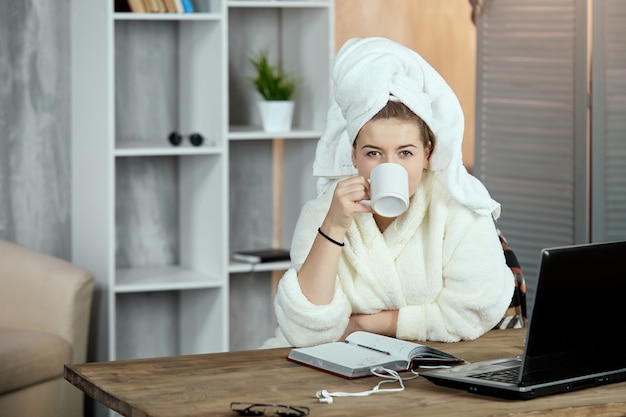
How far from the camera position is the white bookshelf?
3910mm

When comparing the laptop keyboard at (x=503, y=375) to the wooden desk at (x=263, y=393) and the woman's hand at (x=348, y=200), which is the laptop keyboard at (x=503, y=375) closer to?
the wooden desk at (x=263, y=393)

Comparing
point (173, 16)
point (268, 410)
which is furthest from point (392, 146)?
point (173, 16)

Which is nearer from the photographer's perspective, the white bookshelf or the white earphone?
the white earphone

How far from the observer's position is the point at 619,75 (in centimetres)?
413

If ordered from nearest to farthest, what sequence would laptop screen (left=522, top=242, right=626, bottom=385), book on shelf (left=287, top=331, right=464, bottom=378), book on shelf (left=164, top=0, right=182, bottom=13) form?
laptop screen (left=522, top=242, right=626, bottom=385), book on shelf (left=287, top=331, right=464, bottom=378), book on shelf (left=164, top=0, right=182, bottom=13)

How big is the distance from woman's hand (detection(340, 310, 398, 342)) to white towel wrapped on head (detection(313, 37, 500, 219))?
0.30 m

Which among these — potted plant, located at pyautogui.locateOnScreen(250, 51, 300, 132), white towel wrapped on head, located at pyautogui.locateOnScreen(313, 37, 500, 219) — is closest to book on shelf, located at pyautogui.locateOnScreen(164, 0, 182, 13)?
potted plant, located at pyautogui.locateOnScreen(250, 51, 300, 132)

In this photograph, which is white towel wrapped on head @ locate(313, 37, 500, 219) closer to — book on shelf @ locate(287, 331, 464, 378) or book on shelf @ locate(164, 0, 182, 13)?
book on shelf @ locate(287, 331, 464, 378)

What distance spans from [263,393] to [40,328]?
2100 mm

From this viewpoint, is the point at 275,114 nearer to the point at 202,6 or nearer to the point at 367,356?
the point at 202,6

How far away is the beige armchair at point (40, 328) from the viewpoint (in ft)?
11.4

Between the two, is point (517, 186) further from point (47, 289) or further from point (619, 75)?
point (47, 289)

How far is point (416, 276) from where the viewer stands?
7.79 ft

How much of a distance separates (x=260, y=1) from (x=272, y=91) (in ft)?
1.11
